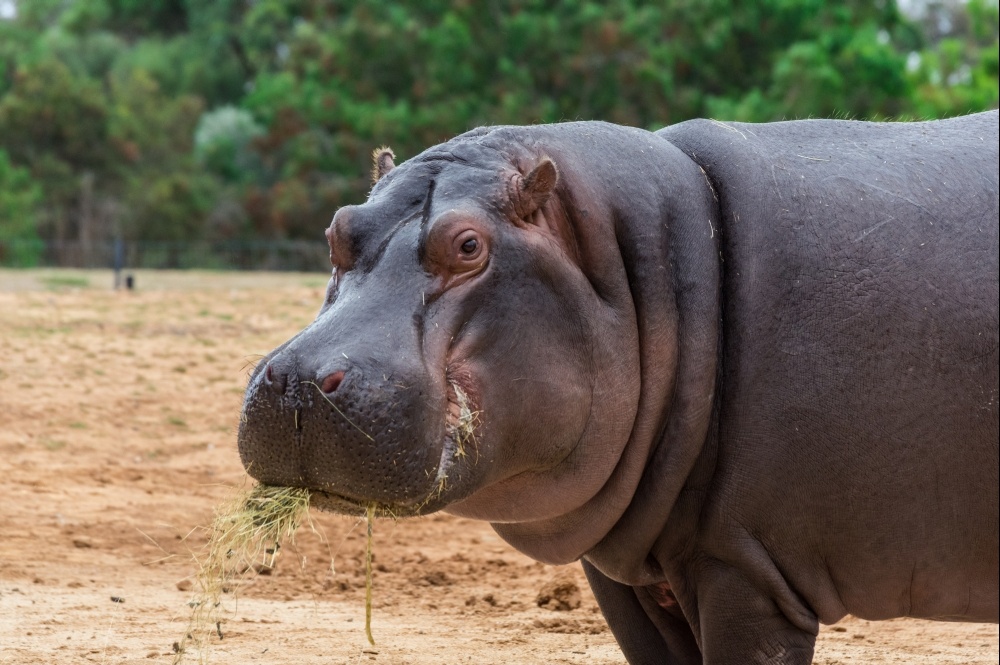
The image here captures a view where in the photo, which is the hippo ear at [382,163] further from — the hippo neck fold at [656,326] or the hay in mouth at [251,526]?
the hay in mouth at [251,526]

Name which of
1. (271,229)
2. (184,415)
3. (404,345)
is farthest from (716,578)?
(271,229)

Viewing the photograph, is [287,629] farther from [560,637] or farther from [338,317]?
[338,317]

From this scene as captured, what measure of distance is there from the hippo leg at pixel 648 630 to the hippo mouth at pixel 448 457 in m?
1.01

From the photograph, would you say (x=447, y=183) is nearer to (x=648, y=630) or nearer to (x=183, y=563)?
(x=648, y=630)

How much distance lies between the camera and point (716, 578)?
3336 mm

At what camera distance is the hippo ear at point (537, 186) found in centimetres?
328

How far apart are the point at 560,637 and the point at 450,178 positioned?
8.28 ft

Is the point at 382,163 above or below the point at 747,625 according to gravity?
above

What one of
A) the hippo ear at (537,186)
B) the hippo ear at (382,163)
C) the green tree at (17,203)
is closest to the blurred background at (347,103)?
the green tree at (17,203)

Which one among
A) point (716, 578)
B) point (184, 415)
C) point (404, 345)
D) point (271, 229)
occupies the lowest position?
point (271, 229)

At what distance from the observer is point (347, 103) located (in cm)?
2900

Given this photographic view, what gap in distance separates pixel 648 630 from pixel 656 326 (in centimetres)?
105

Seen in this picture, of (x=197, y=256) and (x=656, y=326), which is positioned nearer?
(x=656, y=326)

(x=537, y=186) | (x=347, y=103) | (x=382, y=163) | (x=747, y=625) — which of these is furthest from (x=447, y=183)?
(x=347, y=103)
